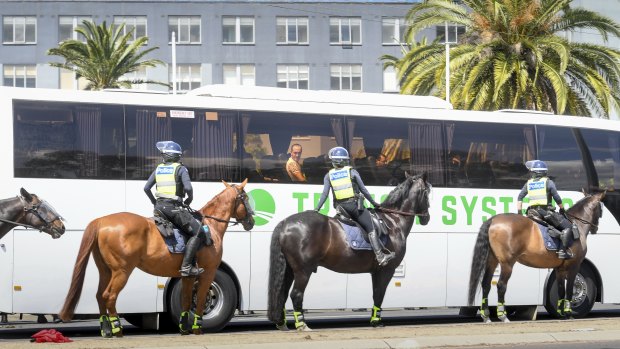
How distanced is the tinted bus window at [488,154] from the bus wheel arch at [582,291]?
230 cm

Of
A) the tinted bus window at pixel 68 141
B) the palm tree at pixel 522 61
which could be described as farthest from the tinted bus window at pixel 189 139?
the palm tree at pixel 522 61

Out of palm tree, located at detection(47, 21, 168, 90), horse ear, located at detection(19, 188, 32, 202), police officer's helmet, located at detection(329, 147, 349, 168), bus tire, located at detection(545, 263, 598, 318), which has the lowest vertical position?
bus tire, located at detection(545, 263, 598, 318)

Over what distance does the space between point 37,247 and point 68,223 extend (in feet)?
2.05

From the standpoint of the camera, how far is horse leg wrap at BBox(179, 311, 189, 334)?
58.0 ft

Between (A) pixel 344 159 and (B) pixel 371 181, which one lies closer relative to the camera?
(A) pixel 344 159

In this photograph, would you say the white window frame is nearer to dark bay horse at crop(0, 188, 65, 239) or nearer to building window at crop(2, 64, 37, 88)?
building window at crop(2, 64, 37, 88)

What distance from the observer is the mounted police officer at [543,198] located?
20.8 metres

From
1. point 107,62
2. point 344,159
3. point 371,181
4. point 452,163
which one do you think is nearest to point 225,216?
point 344,159

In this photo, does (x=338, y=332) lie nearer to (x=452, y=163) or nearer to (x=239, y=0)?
(x=452, y=163)

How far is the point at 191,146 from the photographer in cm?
1952

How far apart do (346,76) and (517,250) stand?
56715 millimetres

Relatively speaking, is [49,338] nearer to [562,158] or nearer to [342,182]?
[342,182]

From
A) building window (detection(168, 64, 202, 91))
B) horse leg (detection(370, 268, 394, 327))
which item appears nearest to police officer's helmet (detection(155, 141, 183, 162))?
horse leg (detection(370, 268, 394, 327))

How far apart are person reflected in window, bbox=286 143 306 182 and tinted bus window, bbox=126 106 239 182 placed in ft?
3.21
